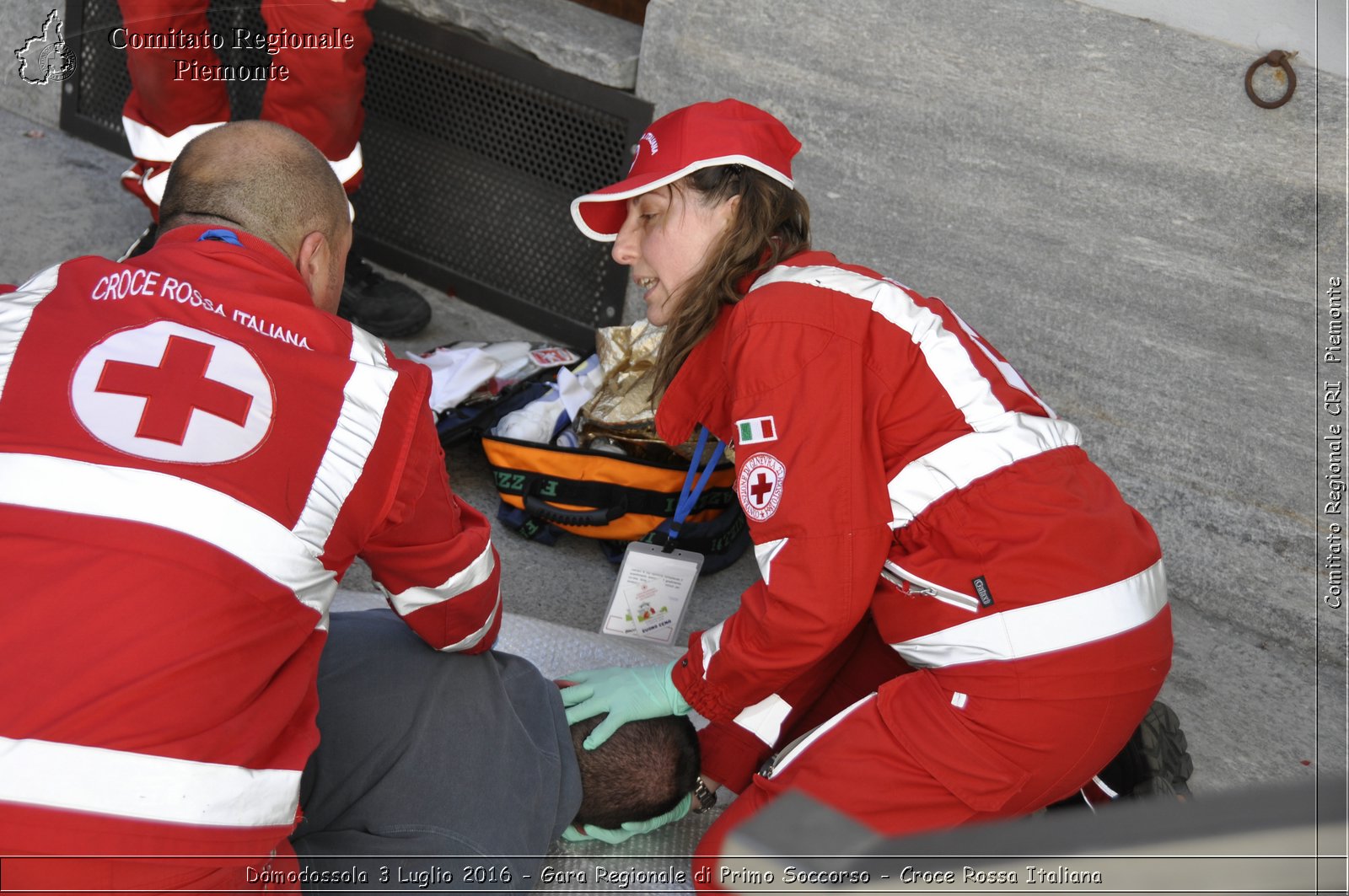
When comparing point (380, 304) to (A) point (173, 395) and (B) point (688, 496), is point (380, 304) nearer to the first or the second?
(B) point (688, 496)

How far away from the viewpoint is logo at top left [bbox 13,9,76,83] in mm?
4180

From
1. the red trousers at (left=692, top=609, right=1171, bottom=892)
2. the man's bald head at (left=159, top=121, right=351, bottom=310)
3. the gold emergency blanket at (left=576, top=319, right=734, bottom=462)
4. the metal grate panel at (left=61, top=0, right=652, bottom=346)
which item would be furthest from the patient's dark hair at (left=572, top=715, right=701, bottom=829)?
the metal grate panel at (left=61, top=0, right=652, bottom=346)

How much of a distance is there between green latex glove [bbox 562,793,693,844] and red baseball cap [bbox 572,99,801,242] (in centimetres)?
103

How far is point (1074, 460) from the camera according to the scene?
1.86 metres

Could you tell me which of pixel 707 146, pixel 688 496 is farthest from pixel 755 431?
pixel 688 496

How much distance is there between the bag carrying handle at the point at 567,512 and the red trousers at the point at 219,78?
3.37 feet

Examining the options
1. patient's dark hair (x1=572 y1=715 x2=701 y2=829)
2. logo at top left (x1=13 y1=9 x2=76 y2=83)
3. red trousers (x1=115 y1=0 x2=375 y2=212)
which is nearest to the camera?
patient's dark hair (x1=572 y1=715 x2=701 y2=829)

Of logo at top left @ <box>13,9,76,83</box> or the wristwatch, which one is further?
logo at top left @ <box>13,9,76,83</box>

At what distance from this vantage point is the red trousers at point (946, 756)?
1.75 metres

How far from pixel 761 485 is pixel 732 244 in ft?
1.52

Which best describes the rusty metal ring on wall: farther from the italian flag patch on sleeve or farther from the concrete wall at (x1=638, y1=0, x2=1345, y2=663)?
the italian flag patch on sleeve

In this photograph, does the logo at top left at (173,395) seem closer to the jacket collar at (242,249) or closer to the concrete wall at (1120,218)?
the jacket collar at (242,249)

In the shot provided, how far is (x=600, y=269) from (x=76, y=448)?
7.83ft

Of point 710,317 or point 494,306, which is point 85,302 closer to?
point 710,317
